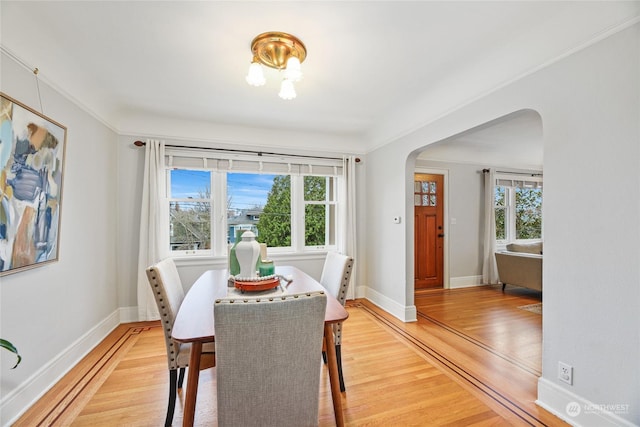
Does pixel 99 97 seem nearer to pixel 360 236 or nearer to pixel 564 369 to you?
pixel 360 236

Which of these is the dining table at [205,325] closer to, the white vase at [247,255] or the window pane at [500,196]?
the white vase at [247,255]

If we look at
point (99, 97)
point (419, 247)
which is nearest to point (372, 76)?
point (99, 97)

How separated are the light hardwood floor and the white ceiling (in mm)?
2178

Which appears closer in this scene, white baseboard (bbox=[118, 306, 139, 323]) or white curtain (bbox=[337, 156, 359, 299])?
white baseboard (bbox=[118, 306, 139, 323])

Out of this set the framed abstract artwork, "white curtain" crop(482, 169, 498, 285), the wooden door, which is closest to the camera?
the framed abstract artwork

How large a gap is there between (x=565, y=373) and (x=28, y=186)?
3.59 m

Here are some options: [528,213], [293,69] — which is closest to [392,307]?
[293,69]

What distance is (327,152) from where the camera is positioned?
407 cm

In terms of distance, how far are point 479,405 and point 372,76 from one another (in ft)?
8.63

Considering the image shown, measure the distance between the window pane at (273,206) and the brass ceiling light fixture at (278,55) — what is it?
79.9 inches

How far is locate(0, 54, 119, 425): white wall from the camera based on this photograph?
170cm

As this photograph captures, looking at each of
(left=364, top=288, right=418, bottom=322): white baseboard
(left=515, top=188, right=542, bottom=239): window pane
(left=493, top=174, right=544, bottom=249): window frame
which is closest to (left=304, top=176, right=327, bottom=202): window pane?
(left=364, top=288, right=418, bottom=322): white baseboard

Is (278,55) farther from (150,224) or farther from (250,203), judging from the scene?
(150,224)

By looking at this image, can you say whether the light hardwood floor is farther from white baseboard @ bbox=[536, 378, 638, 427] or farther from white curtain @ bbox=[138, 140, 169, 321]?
white curtain @ bbox=[138, 140, 169, 321]
